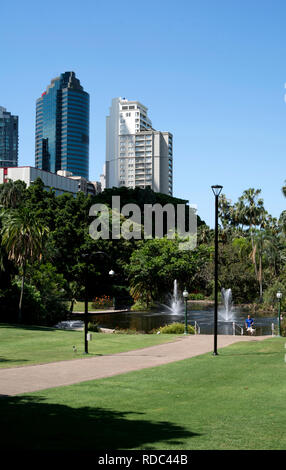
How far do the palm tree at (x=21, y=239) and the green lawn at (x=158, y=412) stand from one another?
80.8 ft

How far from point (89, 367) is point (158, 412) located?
881 cm

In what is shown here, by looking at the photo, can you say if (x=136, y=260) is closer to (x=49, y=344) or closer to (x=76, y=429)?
(x=49, y=344)

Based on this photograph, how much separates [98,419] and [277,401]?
4960 mm

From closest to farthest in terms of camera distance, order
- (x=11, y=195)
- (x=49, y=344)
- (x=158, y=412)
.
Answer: (x=158, y=412)
(x=49, y=344)
(x=11, y=195)

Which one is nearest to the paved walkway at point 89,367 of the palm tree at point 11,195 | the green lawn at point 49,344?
the green lawn at point 49,344

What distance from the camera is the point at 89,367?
20.3m

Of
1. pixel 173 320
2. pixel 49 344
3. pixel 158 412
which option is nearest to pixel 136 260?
pixel 173 320

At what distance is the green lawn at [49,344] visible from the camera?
23.6 m

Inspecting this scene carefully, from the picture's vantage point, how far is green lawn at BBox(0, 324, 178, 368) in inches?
929

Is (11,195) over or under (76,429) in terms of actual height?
over

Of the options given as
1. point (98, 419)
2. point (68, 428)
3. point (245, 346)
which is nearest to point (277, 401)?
point (98, 419)

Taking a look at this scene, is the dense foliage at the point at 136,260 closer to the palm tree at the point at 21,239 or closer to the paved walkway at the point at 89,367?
the palm tree at the point at 21,239
